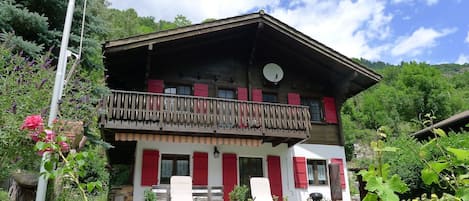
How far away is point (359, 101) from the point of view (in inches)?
1893

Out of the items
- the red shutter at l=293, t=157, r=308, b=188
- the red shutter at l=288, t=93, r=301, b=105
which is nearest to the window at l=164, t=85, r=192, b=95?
the red shutter at l=288, t=93, r=301, b=105

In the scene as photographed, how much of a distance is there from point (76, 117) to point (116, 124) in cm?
398

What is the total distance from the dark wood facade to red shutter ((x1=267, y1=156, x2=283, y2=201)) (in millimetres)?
609

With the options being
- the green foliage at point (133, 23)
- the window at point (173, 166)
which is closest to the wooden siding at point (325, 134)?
the window at point (173, 166)

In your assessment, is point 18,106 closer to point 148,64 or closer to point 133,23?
point 148,64

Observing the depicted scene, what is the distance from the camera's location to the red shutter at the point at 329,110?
13719mm

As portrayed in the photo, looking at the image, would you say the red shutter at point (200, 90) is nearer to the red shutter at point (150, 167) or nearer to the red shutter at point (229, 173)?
the red shutter at point (229, 173)

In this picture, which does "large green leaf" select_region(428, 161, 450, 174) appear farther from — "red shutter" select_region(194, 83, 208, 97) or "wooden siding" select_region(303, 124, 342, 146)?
"wooden siding" select_region(303, 124, 342, 146)

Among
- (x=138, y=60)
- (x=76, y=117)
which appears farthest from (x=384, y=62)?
(x=76, y=117)

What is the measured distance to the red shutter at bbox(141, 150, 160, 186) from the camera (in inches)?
415

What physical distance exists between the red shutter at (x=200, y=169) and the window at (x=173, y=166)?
0.92ft

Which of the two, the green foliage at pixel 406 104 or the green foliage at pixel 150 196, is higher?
the green foliage at pixel 406 104

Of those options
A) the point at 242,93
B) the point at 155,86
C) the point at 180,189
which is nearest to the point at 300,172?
the point at 242,93

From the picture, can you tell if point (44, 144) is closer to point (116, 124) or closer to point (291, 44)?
point (116, 124)
